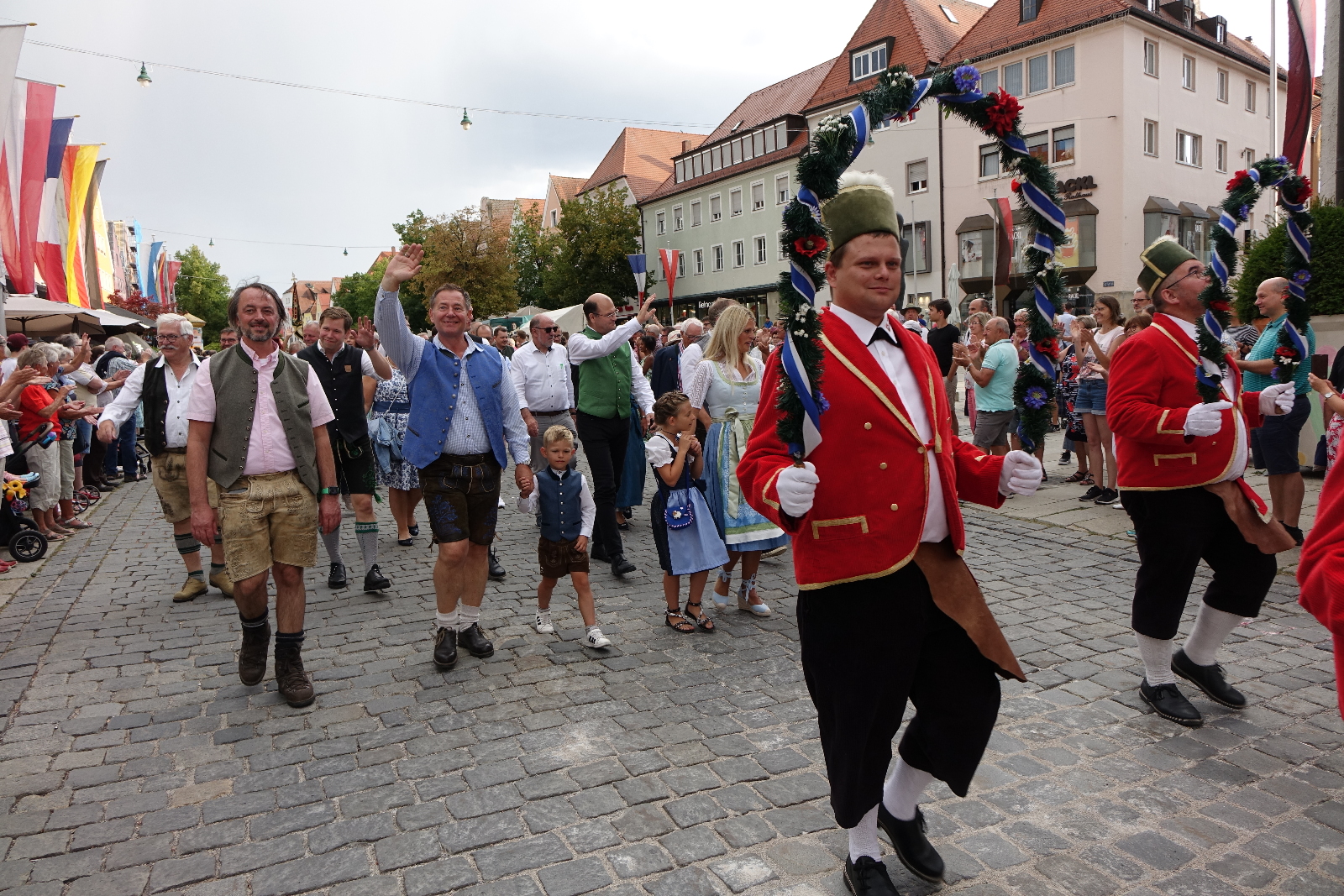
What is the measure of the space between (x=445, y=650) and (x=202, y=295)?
89.2 metres

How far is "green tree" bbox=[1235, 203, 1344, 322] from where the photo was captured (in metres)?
8.70

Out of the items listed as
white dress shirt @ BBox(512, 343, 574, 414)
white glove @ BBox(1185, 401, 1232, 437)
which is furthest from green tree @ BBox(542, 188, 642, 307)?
white glove @ BBox(1185, 401, 1232, 437)

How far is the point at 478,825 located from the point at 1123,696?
3.08m

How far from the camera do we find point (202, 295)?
82062 mm

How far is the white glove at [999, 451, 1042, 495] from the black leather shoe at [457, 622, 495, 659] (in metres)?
3.46

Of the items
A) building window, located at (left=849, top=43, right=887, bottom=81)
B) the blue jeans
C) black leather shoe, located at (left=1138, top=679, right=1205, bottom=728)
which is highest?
building window, located at (left=849, top=43, right=887, bottom=81)

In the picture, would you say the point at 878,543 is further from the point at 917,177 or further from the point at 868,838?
the point at 917,177

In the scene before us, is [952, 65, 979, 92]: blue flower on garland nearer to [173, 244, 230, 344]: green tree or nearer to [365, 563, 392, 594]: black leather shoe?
[365, 563, 392, 594]: black leather shoe

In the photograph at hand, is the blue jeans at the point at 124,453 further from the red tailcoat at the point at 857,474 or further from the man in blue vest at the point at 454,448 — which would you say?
the red tailcoat at the point at 857,474

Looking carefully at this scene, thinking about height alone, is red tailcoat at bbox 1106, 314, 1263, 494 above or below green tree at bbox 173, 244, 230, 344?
below

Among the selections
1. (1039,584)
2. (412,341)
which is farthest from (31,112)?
(1039,584)

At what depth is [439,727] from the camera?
4.20m

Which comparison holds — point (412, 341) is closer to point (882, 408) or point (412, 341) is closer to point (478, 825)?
point (478, 825)

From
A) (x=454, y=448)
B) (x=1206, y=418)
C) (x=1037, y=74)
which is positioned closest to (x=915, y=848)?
(x=1206, y=418)
